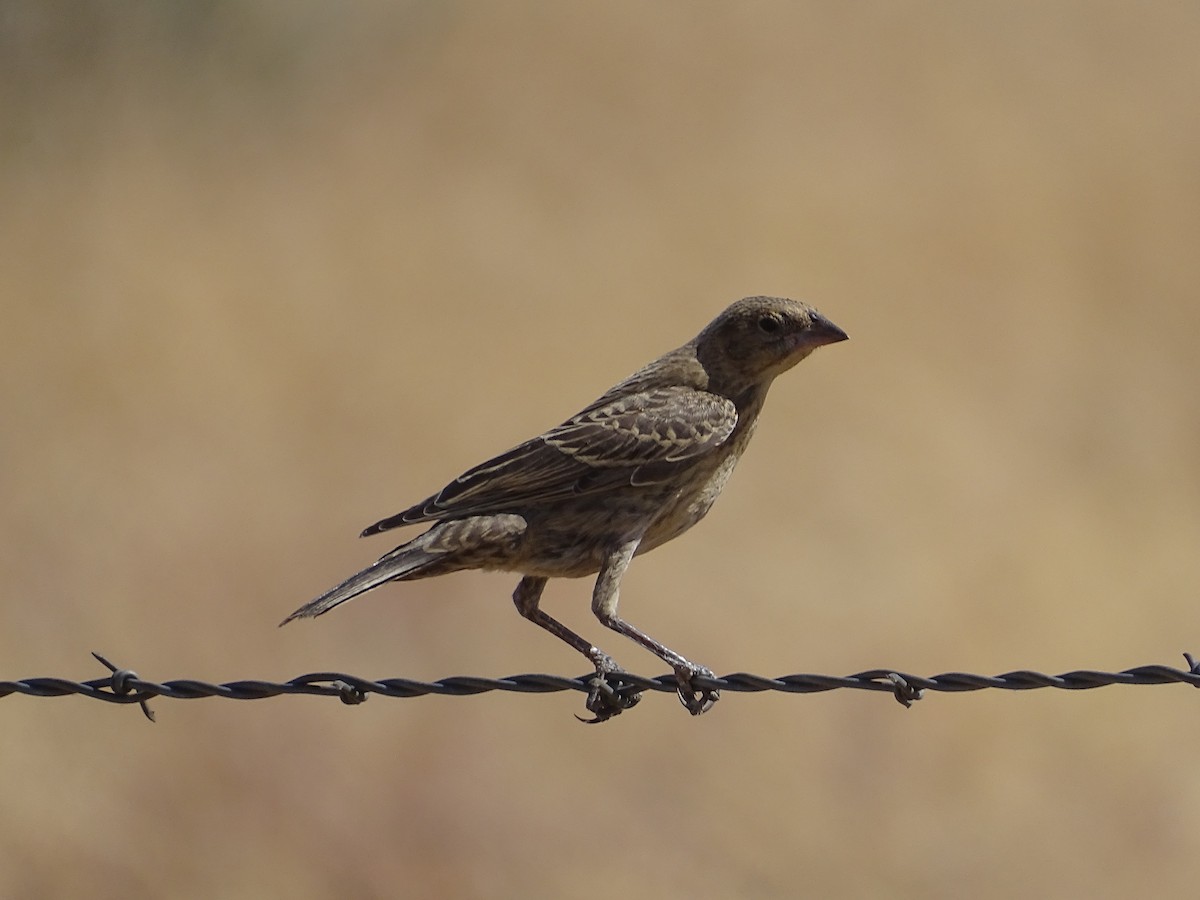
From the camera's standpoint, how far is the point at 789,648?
18.9 metres

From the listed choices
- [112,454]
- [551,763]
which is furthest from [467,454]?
[551,763]

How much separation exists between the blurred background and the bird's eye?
28.1ft

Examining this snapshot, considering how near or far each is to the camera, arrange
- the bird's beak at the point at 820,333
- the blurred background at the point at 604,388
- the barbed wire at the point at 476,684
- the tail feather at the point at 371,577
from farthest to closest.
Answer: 1. the blurred background at the point at 604,388
2. the bird's beak at the point at 820,333
3. the tail feather at the point at 371,577
4. the barbed wire at the point at 476,684

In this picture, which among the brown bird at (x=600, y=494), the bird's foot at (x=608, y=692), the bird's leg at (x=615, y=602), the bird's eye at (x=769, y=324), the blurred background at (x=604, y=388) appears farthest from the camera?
the blurred background at (x=604, y=388)

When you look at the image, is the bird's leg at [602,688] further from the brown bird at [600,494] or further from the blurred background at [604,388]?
the blurred background at [604,388]

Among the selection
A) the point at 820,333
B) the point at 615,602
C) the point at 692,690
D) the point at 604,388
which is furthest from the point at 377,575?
the point at 604,388

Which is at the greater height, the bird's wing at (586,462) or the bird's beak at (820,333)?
the bird's beak at (820,333)

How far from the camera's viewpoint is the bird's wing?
7.80 meters

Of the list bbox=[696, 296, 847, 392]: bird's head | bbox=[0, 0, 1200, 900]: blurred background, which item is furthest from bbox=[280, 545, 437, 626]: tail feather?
bbox=[0, 0, 1200, 900]: blurred background

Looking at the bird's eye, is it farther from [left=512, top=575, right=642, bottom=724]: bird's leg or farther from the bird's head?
[left=512, top=575, right=642, bottom=724]: bird's leg

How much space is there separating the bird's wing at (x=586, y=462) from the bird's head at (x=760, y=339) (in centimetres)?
38

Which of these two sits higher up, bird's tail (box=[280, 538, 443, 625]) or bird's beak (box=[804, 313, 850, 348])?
bird's beak (box=[804, 313, 850, 348])

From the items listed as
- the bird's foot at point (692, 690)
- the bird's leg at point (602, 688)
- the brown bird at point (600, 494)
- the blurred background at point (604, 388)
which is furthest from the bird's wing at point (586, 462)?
the blurred background at point (604, 388)

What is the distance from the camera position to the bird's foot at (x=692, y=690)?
6809 millimetres
